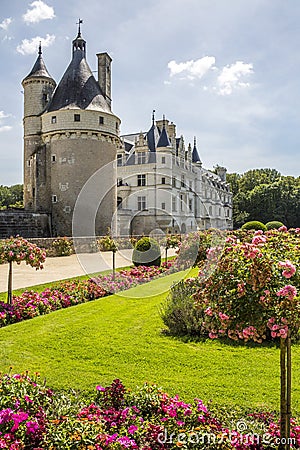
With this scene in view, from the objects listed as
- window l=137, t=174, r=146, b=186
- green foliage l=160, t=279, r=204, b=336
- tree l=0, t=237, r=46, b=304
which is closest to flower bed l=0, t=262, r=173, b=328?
tree l=0, t=237, r=46, b=304

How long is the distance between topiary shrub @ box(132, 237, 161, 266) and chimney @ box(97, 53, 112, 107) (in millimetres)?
16404

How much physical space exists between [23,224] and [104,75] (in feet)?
43.7

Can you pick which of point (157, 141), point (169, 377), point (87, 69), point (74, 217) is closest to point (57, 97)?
point (87, 69)

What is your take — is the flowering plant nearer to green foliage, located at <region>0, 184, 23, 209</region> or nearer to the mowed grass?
the mowed grass

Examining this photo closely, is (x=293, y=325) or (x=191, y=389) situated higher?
(x=293, y=325)

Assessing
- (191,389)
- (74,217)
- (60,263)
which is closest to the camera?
(191,389)

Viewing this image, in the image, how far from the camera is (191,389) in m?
4.52

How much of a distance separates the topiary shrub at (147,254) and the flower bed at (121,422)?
12470 millimetres

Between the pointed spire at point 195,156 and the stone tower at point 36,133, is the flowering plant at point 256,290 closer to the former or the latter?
the stone tower at point 36,133

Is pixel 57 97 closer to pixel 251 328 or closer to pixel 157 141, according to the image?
pixel 157 141

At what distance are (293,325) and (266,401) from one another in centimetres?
168

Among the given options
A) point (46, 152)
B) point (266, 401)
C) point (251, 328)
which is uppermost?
point (46, 152)

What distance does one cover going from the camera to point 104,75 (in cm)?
2994

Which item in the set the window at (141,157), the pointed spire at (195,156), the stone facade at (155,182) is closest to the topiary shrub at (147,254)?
the stone facade at (155,182)
